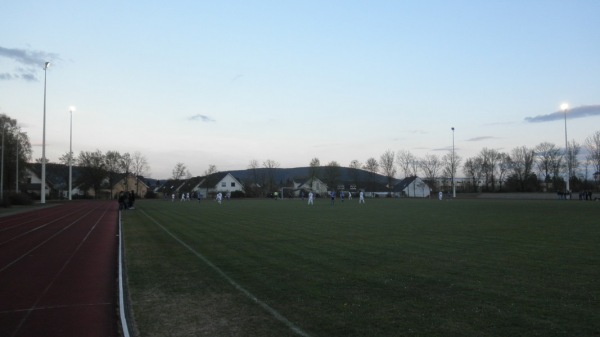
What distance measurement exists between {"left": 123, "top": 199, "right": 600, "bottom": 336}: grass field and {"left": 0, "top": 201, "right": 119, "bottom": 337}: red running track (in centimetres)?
60

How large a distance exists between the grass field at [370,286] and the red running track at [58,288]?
0.60 m

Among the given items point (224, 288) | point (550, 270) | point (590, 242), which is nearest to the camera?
point (224, 288)

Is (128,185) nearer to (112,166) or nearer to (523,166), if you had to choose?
(112,166)

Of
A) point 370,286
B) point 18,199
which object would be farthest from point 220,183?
point 370,286

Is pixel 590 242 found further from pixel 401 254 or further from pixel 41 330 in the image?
pixel 41 330

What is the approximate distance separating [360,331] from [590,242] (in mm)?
11379

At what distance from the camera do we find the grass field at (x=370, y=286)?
6.38 m

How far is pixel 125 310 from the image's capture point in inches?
298

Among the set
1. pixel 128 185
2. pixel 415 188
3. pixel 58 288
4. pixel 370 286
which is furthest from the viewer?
pixel 415 188

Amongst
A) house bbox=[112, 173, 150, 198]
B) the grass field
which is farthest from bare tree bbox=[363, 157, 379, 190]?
the grass field

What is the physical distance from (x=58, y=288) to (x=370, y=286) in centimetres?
633

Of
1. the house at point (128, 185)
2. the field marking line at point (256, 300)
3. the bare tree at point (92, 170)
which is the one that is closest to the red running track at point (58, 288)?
the field marking line at point (256, 300)

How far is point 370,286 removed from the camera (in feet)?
28.6

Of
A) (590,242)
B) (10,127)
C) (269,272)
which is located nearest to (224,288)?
(269,272)
